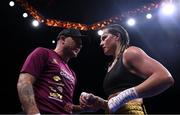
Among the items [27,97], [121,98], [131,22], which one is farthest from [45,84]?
[131,22]

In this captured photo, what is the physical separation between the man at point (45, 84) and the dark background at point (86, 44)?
210 cm

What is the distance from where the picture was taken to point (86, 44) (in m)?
5.12

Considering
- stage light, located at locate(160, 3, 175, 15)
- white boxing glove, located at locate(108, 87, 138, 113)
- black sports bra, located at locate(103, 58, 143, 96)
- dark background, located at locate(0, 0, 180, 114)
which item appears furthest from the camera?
dark background, located at locate(0, 0, 180, 114)

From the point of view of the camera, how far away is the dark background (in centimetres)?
458

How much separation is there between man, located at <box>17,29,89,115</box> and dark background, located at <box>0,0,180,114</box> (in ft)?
6.90

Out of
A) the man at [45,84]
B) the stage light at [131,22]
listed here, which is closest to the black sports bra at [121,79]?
the man at [45,84]

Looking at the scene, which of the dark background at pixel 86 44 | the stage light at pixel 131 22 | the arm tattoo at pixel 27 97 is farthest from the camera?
the stage light at pixel 131 22

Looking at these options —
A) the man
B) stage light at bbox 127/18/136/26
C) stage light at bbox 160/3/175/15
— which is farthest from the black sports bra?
stage light at bbox 127/18/136/26

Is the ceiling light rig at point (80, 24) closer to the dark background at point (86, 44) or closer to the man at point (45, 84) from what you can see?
the dark background at point (86, 44)

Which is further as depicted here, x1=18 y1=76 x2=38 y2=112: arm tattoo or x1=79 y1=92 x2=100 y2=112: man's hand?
x1=18 y1=76 x2=38 y2=112: arm tattoo

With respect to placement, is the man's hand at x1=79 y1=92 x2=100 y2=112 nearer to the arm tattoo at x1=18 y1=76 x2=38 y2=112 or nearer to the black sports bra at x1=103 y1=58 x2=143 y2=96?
the black sports bra at x1=103 y1=58 x2=143 y2=96

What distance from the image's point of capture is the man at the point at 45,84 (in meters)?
2.08

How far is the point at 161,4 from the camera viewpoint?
14.8 ft

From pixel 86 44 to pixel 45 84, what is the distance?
2902mm
